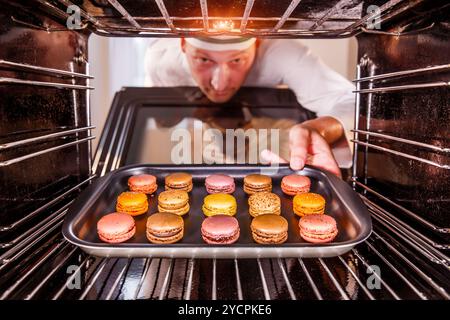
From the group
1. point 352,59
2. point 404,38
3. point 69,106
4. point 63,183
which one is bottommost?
point 63,183

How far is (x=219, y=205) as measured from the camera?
37.5 inches

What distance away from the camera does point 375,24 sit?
0.90 m

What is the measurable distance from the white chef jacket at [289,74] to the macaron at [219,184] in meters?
0.97

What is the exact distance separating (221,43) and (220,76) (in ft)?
0.57

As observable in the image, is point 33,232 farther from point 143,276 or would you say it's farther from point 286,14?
point 286,14

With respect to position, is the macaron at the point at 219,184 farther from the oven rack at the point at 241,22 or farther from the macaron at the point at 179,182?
the oven rack at the point at 241,22

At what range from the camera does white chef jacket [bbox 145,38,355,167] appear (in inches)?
78.0

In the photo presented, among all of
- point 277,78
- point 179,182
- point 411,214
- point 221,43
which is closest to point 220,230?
point 179,182

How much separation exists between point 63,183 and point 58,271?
1.22 feet

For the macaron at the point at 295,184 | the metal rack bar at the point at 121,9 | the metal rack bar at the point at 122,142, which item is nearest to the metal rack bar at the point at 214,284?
the macaron at the point at 295,184

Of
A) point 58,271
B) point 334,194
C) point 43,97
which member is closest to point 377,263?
point 334,194
